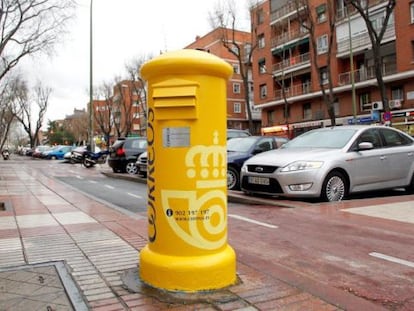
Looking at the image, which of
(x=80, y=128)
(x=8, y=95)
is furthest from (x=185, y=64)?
(x=80, y=128)

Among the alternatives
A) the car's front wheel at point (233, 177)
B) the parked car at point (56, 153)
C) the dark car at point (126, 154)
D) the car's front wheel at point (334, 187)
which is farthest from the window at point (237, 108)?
the car's front wheel at point (334, 187)

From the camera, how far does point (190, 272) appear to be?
355 centimetres

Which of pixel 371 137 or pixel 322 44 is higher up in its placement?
pixel 322 44

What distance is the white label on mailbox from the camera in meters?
3.64

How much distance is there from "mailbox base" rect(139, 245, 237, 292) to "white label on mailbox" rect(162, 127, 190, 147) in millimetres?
912

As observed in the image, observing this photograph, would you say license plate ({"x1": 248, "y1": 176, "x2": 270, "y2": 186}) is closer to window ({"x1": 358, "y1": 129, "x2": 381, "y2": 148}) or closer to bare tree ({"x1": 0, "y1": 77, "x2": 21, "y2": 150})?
window ({"x1": 358, "y1": 129, "x2": 381, "y2": 148})

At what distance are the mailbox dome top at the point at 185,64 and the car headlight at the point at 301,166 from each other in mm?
4962

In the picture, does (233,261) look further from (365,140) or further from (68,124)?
(68,124)

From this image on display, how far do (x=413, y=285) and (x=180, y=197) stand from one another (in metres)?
2.13

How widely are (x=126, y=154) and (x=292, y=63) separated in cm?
3384

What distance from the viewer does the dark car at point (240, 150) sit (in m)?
11.5

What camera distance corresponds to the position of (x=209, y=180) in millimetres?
3670

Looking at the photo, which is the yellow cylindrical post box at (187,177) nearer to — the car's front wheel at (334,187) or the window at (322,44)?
the car's front wheel at (334,187)

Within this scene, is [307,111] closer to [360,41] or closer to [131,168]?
[360,41]
